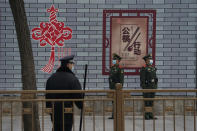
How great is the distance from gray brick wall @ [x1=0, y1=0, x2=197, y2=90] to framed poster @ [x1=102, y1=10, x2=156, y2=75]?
0.59 feet

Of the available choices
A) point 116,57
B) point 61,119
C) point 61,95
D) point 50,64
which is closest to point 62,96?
point 61,95

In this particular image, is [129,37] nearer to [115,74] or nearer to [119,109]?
[115,74]

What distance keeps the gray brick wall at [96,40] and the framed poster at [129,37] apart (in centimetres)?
18

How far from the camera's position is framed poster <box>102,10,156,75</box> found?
1038 centimetres

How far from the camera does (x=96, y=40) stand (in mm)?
10391

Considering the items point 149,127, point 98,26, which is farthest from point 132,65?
point 149,127

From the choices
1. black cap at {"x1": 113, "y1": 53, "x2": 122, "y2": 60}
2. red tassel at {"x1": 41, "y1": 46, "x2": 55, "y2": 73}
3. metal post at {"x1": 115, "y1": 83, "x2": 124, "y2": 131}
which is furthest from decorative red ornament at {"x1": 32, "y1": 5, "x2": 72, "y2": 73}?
metal post at {"x1": 115, "y1": 83, "x2": 124, "y2": 131}

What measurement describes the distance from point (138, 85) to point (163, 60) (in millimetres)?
1236

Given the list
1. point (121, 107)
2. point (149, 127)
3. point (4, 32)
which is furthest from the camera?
point (4, 32)

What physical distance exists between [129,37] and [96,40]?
3.76 ft

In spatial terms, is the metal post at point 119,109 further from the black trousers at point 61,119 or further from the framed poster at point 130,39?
the framed poster at point 130,39

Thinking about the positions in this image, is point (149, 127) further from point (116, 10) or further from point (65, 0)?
point (65, 0)

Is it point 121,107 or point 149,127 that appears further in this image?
point 149,127

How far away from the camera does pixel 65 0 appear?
10328 millimetres
